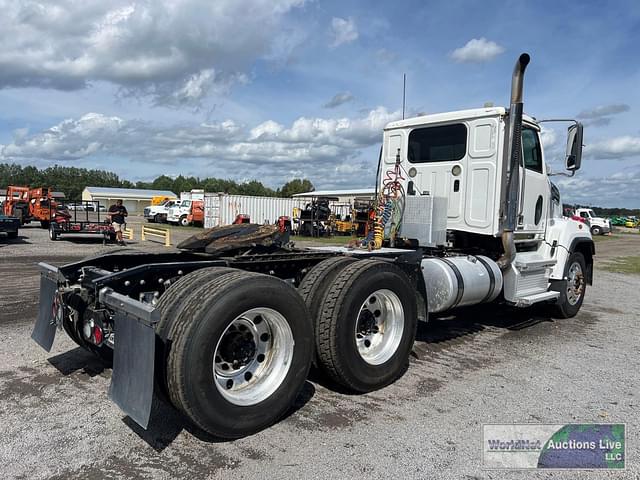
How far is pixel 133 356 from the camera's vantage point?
123 inches

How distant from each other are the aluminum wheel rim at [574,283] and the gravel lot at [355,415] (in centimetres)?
124

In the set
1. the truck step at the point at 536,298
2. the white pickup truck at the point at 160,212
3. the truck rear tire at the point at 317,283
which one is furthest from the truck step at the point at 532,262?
the white pickup truck at the point at 160,212

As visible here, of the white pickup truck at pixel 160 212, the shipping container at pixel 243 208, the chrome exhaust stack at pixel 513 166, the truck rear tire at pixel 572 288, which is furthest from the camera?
the white pickup truck at pixel 160 212

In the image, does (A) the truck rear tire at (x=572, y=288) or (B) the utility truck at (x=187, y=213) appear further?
(B) the utility truck at (x=187, y=213)

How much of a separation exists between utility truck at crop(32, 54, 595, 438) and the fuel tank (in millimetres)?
20

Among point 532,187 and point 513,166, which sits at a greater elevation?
point 513,166

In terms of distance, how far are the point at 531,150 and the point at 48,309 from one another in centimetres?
613

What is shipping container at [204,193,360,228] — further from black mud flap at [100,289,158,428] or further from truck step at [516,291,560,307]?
black mud flap at [100,289,158,428]

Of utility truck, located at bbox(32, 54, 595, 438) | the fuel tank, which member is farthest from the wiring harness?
the fuel tank

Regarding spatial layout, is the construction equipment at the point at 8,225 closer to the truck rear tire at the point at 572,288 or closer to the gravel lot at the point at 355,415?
the gravel lot at the point at 355,415

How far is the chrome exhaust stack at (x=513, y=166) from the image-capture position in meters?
6.27

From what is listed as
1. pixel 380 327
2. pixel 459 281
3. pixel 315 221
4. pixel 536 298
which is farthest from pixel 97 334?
pixel 315 221

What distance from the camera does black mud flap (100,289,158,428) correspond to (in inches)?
118

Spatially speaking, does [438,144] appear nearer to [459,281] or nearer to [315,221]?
[459,281]
